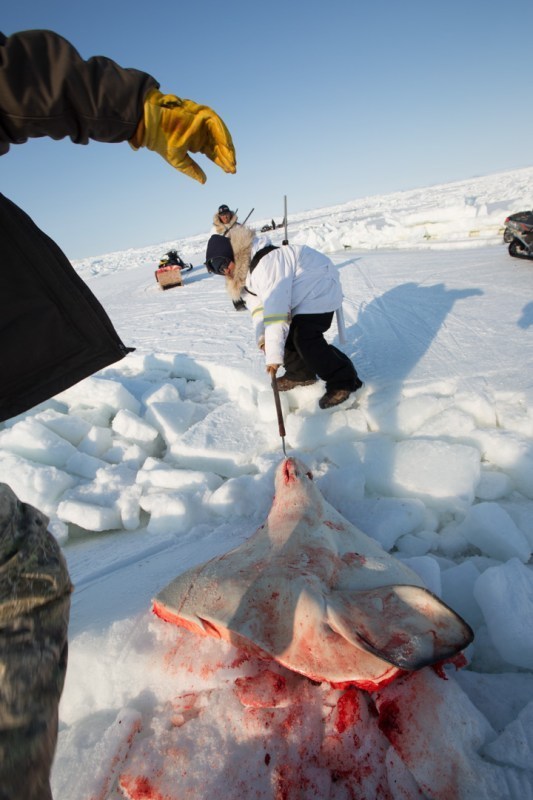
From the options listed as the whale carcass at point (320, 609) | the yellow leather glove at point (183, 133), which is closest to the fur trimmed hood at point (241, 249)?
the yellow leather glove at point (183, 133)

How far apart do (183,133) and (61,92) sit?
34 centimetres

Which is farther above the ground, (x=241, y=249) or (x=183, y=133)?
(x=183, y=133)

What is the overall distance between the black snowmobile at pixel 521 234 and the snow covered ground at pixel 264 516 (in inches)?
56.9

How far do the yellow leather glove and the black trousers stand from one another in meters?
1.65

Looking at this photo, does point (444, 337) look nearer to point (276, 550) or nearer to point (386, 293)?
point (386, 293)

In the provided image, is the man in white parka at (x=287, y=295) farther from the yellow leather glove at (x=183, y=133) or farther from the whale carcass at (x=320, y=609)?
the whale carcass at (x=320, y=609)

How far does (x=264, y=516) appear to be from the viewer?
205 centimetres

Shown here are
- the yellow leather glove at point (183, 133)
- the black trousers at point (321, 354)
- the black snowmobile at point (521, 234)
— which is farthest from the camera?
the black snowmobile at point (521, 234)

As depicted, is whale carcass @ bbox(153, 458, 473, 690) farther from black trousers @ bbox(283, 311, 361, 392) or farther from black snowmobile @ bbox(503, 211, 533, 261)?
black snowmobile @ bbox(503, 211, 533, 261)

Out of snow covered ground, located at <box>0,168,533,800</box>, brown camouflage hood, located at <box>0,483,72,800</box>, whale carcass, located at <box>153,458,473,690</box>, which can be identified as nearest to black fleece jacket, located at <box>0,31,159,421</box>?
brown camouflage hood, located at <box>0,483,72,800</box>

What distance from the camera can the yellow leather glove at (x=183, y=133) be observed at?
123cm

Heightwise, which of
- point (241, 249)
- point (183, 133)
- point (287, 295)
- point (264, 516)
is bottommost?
point (264, 516)

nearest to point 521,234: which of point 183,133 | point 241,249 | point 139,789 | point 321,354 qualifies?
point 321,354

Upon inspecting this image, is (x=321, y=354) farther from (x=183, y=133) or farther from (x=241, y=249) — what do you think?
(x=183, y=133)
